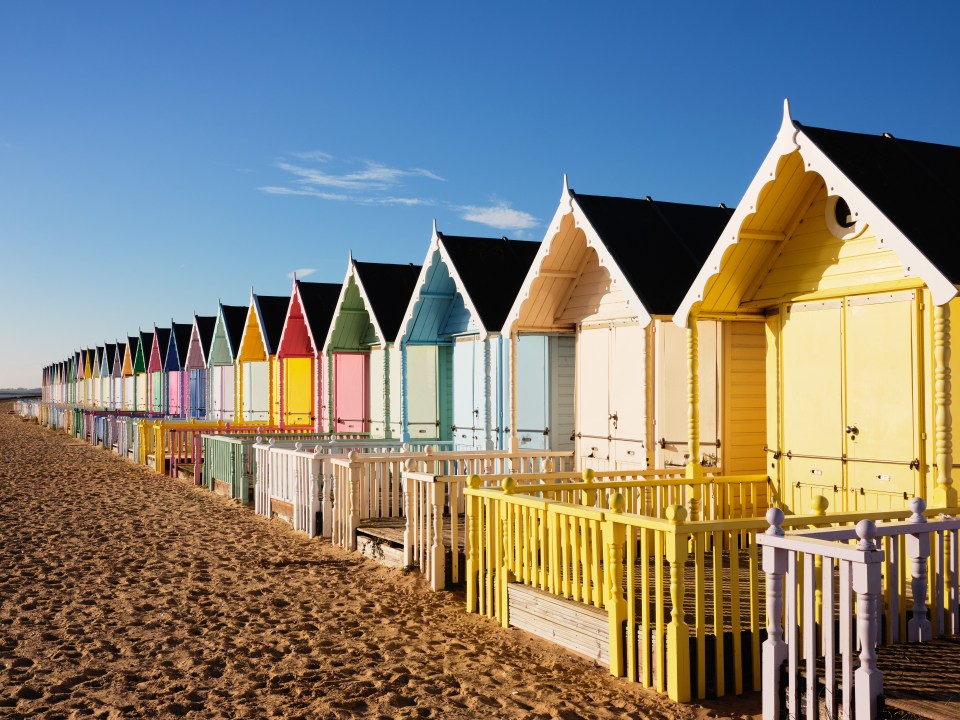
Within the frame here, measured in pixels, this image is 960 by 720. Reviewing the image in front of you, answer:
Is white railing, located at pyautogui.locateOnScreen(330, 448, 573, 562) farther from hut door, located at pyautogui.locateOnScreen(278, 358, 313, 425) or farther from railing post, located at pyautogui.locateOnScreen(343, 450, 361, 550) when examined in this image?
hut door, located at pyautogui.locateOnScreen(278, 358, 313, 425)

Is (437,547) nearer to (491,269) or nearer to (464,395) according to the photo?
(464,395)

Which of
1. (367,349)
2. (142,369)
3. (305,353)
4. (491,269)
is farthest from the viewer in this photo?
(142,369)

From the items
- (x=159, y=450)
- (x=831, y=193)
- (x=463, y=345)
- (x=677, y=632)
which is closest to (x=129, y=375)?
(x=159, y=450)

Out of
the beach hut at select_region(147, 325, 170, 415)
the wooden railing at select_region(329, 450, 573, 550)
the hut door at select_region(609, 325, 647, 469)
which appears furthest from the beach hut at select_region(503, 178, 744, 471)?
the beach hut at select_region(147, 325, 170, 415)

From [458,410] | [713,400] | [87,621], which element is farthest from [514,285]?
[87,621]

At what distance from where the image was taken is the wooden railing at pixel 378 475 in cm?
1199

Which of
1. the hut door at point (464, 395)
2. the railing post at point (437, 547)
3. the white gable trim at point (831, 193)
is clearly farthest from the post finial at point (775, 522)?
the hut door at point (464, 395)

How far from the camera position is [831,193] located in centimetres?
826

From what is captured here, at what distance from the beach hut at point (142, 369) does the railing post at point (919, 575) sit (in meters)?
42.2

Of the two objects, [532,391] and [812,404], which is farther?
[532,391]

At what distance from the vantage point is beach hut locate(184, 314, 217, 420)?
32594 millimetres

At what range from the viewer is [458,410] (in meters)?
17.4

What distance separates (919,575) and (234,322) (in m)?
25.7

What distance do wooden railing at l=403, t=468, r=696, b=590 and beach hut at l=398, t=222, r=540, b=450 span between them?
4016mm
